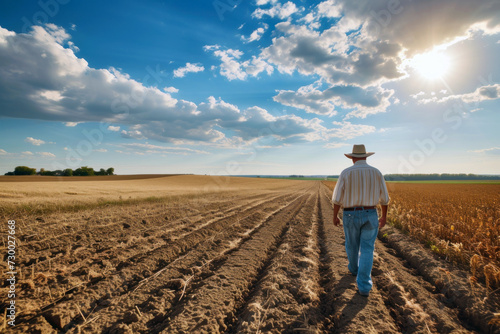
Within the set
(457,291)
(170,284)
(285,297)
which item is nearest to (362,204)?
(285,297)

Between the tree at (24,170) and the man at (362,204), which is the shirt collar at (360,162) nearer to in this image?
the man at (362,204)

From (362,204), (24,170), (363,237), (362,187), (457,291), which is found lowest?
(457,291)

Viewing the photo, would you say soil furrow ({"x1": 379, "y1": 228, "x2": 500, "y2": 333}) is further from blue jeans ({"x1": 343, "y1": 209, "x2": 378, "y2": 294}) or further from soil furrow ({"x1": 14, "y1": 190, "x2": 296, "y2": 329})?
soil furrow ({"x1": 14, "y1": 190, "x2": 296, "y2": 329})

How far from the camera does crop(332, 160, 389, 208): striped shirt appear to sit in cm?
404

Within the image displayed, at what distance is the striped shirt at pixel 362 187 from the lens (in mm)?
4043

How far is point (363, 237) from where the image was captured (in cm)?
409

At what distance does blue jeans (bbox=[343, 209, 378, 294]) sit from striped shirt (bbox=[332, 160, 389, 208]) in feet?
0.68

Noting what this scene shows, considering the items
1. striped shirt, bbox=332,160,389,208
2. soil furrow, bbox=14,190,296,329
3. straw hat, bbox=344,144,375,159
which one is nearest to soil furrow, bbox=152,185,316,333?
soil furrow, bbox=14,190,296,329

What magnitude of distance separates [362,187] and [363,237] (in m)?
0.92

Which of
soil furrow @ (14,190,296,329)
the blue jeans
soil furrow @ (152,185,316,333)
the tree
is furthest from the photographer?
the tree

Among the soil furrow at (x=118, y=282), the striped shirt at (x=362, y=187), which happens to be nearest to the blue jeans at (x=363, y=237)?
the striped shirt at (x=362, y=187)

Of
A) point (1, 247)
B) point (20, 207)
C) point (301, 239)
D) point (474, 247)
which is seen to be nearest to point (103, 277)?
point (1, 247)

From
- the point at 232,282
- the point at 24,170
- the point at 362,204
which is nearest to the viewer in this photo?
the point at 362,204

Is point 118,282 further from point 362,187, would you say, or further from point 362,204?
point 362,187
